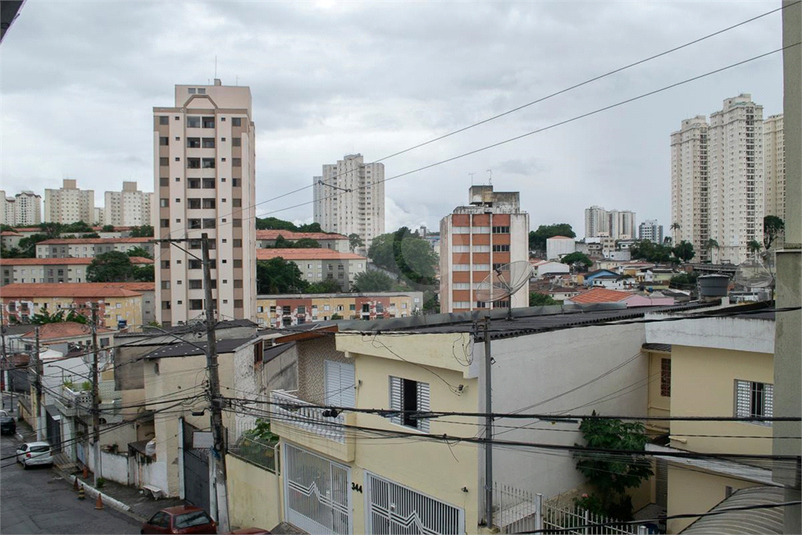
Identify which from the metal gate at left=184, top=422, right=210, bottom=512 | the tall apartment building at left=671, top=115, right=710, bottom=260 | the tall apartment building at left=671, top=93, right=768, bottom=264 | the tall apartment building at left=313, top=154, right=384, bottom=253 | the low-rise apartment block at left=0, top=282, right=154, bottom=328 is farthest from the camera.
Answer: the tall apartment building at left=313, top=154, right=384, bottom=253

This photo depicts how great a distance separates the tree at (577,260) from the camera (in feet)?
298

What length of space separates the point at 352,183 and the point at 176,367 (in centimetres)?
10695

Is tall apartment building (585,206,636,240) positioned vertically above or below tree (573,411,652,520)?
above

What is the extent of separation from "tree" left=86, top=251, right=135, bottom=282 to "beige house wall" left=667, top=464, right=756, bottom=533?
7897 cm

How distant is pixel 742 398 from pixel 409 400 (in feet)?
16.8

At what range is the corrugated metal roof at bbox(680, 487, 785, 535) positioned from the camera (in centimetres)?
611

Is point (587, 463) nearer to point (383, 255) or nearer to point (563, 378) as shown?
point (563, 378)

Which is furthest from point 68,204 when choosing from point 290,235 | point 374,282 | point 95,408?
point 95,408

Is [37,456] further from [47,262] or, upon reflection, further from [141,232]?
[141,232]

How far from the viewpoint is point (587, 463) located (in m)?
10.3

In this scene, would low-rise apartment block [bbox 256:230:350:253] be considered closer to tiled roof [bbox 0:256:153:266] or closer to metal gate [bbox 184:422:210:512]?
tiled roof [bbox 0:256:153:266]

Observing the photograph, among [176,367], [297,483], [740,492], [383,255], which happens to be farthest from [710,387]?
[383,255]

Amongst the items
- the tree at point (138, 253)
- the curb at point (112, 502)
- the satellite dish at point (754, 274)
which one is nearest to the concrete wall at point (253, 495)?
the curb at point (112, 502)

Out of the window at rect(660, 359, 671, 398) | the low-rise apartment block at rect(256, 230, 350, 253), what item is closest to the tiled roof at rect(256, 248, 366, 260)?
the low-rise apartment block at rect(256, 230, 350, 253)
